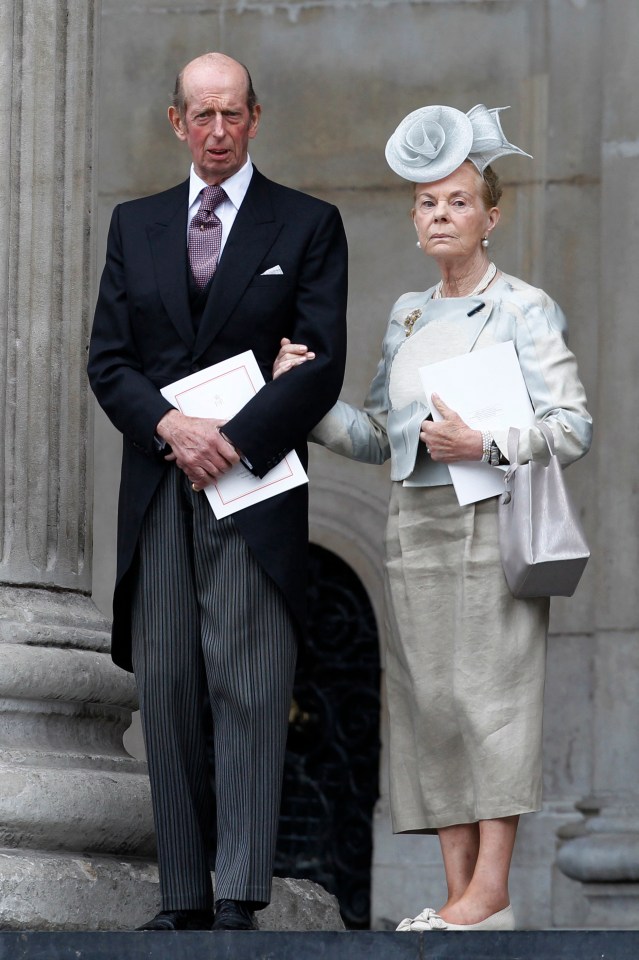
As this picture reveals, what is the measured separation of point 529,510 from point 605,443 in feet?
14.6

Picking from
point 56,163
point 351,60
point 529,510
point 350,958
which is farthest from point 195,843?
point 351,60

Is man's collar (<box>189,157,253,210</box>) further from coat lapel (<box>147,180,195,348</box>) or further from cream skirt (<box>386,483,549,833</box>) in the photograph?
cream skirt (<box>386,483,549,833</box>)

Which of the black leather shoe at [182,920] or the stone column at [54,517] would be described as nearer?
the black leather shoe at [182,920]

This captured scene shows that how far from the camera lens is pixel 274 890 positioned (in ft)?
19.7

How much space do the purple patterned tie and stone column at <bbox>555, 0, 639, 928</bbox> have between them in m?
4.41

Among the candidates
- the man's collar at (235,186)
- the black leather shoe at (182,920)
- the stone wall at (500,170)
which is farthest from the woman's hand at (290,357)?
the stone wall at (500,170)

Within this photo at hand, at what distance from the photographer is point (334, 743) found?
9984mm

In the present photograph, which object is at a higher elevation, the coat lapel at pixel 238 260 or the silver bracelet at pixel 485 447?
the coat lapel at pixel 238 260

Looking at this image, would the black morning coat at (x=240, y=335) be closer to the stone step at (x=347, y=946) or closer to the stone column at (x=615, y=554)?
the stone step at (x=347, y=946)

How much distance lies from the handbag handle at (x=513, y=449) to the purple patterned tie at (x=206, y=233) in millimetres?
881

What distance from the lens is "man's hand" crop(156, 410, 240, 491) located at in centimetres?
518

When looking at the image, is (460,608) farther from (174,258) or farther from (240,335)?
(174,258)

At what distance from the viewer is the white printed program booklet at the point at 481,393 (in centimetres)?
537

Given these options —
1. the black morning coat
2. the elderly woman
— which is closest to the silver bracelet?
the elderly woman
